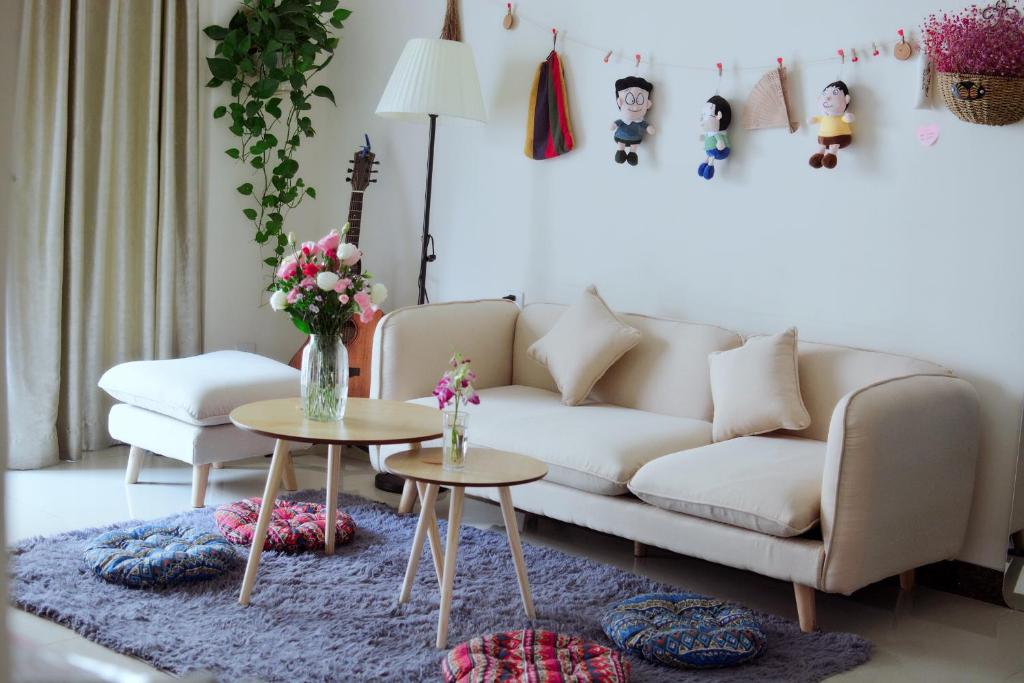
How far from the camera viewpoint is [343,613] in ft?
8.83

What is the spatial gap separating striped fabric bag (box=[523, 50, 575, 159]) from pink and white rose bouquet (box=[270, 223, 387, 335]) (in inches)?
57.9

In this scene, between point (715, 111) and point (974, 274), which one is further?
point (715, 111)

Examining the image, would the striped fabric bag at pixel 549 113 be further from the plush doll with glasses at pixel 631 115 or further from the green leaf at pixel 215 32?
the green leaf at pixel 215 32

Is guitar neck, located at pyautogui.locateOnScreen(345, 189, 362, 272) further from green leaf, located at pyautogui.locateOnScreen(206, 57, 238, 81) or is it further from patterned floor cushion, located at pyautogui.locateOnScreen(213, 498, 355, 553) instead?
patterned floor cushion, located at pyautogui.locateOnScreen(213, 498, 355, 553)

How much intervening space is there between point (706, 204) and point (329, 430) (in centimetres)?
169

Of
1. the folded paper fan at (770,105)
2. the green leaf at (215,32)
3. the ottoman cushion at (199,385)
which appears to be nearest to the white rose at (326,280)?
the ottoman cushion at (199,385)

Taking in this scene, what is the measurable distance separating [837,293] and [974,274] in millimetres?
446

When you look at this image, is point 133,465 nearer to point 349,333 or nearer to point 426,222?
point 349,333

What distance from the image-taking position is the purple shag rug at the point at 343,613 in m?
2.41

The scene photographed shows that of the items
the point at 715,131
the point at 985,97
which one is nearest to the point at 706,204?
the point at 715,131

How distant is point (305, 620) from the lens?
264 cm

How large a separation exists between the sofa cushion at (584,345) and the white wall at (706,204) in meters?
0.34

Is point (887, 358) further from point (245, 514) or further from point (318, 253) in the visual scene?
point (245, 514)

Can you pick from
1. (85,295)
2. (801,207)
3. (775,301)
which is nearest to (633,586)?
(775,301)
